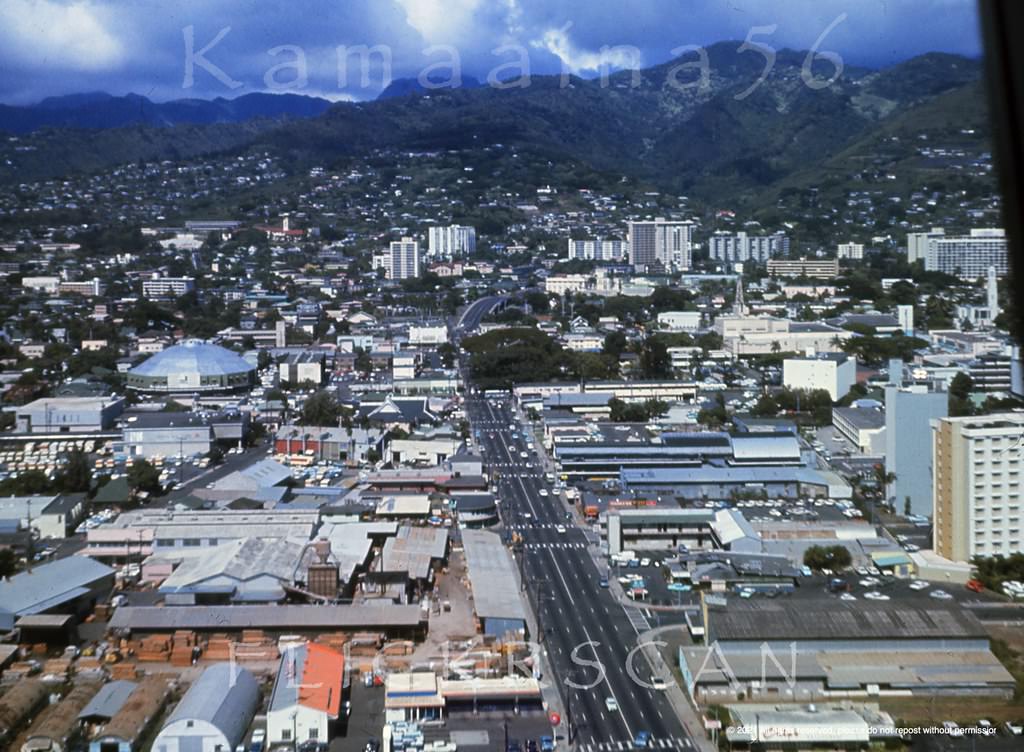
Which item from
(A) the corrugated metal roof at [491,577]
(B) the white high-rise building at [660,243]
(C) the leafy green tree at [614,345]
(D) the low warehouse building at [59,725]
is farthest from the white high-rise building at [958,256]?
(D) the low warehouse building at [59,725]

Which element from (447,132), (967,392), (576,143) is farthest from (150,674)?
(576,143)

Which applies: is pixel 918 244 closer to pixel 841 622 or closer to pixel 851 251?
pixel 851 251

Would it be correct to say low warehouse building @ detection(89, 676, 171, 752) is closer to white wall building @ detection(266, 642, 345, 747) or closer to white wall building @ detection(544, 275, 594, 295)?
white wall building @ detection(266, 642, 345, 747)

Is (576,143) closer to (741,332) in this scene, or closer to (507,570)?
(741,332)

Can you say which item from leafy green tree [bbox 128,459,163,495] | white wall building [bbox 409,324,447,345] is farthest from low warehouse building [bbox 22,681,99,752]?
white wall building [bbox 409,324,447,345]

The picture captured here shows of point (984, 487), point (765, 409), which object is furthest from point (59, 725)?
point (765, 409)

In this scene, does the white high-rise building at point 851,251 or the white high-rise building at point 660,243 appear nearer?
the white high-rise building at point 851,251

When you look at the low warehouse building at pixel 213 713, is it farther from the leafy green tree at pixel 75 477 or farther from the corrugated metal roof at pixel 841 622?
the leafy green tree at pixel 75 477
